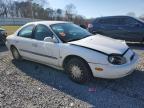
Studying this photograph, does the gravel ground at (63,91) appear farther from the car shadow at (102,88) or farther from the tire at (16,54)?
the tire at (16,54)

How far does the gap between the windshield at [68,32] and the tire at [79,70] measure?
2.33ft

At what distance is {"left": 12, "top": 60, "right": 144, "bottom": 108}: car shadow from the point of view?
425cm

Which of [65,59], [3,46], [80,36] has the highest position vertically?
[80,36]

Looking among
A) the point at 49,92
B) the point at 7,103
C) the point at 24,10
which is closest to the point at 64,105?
the point at 49,92

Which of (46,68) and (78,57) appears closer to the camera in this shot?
(78,57)

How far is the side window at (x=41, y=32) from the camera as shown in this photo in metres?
5.80

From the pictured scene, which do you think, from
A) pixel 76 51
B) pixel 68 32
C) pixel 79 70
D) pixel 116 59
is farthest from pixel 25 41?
pixel 116 59

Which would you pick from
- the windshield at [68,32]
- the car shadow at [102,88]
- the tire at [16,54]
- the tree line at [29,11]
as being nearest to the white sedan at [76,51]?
the windshield at [68,32]

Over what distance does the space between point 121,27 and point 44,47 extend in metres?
6.56

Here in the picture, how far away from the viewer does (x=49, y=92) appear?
4789 millimetres

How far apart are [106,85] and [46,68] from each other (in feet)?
7.43

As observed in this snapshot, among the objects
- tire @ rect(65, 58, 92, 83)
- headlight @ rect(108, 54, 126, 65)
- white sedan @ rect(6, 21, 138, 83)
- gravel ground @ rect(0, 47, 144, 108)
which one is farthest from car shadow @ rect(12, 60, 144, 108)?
headlight @ rect(108, 54, 126, 65)

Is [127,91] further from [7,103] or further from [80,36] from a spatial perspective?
[7,103]

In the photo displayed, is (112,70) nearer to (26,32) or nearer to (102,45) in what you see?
(102,45)
